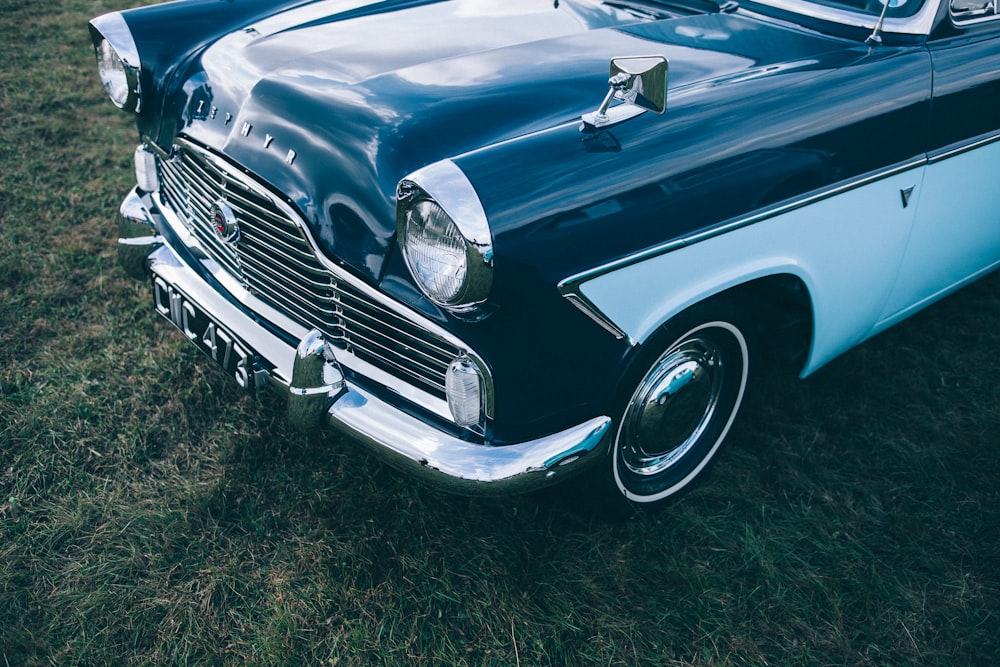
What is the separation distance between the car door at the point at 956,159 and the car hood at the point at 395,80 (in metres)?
0.39

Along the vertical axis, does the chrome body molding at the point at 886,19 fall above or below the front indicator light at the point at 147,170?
above

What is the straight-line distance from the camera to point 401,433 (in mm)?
1722

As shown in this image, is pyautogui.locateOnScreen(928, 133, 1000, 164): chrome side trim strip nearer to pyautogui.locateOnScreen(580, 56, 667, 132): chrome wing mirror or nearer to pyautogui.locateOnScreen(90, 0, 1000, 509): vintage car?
pyautogui.locateOnScreen(90, 0, 1000, 509): vintage car

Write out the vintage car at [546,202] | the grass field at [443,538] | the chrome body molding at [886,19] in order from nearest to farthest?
the vintage car at [546,202]
the grass field at [443,538]
the chrome body molding at [886,19]

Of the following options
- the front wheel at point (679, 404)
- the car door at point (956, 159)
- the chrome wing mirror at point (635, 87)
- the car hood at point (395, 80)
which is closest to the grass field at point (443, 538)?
the front wheel at point (679, 404)

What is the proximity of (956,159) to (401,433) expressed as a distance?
5.87 ft

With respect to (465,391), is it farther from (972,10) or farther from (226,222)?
(972,10)

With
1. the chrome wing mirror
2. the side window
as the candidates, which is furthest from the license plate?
the side window

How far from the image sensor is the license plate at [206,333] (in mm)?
1984

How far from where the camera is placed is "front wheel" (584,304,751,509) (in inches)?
75.3

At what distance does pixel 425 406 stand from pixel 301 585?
2.03 ft

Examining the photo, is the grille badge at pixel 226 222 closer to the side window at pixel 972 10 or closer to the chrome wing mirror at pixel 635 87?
the chrome wing mirror at pixel 635 87

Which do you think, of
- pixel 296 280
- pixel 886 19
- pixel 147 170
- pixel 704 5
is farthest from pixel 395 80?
pixel 886 19

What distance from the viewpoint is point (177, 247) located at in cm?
235
